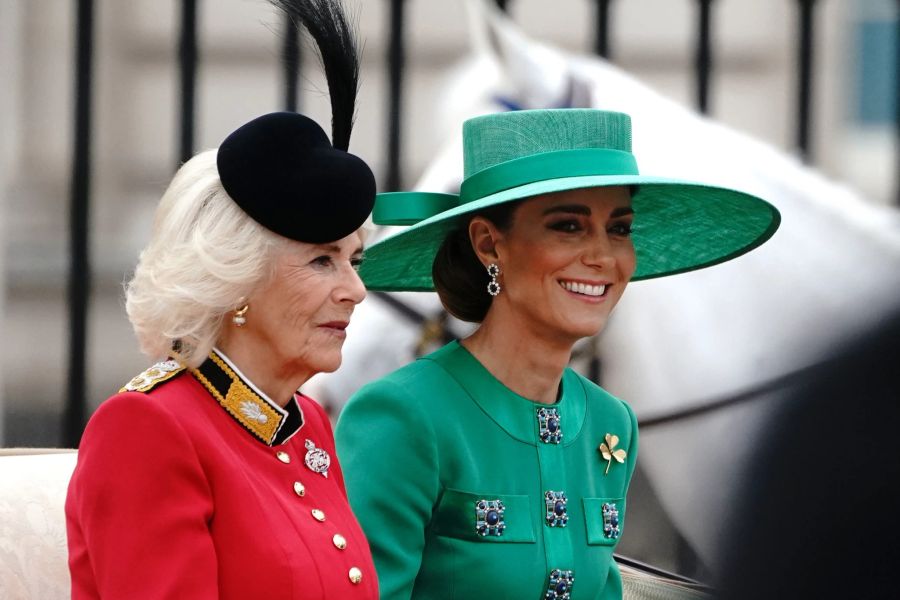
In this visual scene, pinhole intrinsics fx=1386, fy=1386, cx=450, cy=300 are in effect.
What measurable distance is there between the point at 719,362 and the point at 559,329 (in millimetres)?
769

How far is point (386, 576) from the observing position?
4.93 ft

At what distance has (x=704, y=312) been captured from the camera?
2.32 m

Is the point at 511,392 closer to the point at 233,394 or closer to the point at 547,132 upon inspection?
the point at 547,132

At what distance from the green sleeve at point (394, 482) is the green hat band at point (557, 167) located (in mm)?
274

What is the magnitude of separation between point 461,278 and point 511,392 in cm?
17

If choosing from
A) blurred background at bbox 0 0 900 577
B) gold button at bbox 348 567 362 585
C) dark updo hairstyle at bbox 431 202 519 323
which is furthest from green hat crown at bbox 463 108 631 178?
gold button at bbox 348 567 362 585

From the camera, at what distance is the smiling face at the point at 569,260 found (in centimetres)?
158

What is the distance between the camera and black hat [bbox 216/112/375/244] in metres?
1.23

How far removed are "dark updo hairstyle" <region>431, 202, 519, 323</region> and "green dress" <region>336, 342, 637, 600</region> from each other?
0.08m

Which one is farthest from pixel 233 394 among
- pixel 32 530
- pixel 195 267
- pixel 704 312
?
pixel 704 312

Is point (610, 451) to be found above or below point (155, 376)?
below

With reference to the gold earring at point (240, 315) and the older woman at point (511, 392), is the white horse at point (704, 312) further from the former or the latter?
the gold earring at point (240, 315)

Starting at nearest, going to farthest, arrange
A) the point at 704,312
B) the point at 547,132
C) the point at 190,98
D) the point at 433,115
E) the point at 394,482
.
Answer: the point at 394,482, the point at 547,132, the point at 704,312, the point at 190,98, the point at 433,115

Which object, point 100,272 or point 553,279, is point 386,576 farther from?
point 100,272
